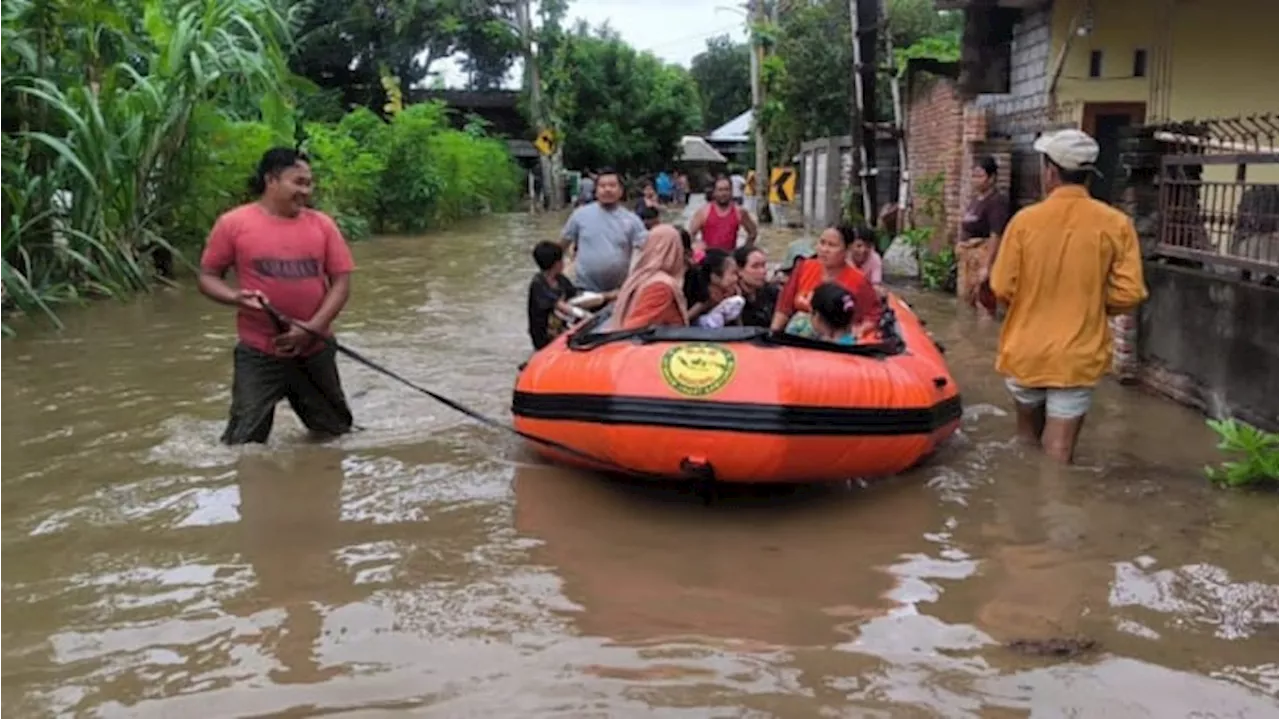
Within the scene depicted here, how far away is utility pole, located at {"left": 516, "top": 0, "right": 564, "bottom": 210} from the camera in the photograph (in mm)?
33625

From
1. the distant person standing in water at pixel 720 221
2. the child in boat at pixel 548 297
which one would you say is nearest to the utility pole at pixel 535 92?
the distant person standing in water at pixel 720 221

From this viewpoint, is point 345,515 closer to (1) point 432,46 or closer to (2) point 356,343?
(2) point 356,343

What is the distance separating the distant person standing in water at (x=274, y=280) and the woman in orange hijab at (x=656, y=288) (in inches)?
51.1

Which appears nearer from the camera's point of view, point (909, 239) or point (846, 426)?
point (846, 426)

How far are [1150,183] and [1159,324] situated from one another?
901mm

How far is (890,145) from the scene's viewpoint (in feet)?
56.0

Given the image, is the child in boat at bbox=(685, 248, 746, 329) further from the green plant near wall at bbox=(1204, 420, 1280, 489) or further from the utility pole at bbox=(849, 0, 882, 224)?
the utility pole at bbox=(849, 0, 882, 224)

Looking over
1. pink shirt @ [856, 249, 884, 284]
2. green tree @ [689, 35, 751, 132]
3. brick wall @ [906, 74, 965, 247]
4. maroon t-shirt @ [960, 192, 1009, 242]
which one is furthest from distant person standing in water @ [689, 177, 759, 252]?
green tree @ [689, 35, 751, 132]

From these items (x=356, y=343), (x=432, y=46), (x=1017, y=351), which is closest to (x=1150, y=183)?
(x=1017, y=351)

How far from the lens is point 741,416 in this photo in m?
4.95

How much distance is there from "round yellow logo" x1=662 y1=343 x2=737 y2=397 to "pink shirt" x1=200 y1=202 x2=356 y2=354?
5.64ft

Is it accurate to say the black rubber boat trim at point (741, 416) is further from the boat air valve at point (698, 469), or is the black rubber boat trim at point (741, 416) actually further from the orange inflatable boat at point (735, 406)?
the boat air valve at point (698, 469)

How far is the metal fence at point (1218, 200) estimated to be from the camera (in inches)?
251

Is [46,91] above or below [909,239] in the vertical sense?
above
